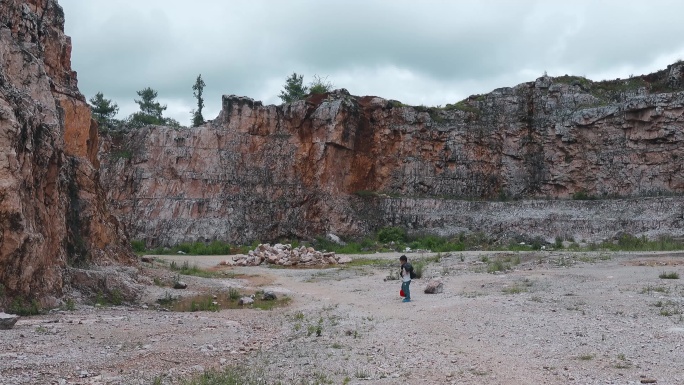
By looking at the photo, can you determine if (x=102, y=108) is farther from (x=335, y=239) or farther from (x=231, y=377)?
(x=231, y=377)

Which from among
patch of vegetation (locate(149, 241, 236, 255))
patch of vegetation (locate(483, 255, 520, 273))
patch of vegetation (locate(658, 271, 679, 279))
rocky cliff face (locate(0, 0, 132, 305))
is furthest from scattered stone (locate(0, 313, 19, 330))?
patch of vegetation (locate(149, 241, 236, 255))

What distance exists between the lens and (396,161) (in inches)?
1829

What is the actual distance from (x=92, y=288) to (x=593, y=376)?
472 inches

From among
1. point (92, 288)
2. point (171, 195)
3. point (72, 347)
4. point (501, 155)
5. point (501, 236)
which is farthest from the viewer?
point (501, 155)

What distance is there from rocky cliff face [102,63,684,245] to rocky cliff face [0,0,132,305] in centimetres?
1829

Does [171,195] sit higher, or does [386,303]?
[171,195]

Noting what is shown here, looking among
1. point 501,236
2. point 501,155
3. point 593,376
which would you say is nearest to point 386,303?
point 593,376

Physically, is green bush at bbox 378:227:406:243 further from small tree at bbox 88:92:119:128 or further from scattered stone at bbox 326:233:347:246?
small tree at bbox 88:92:119:128

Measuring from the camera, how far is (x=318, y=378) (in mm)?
8156

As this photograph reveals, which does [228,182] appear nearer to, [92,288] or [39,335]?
[92,288]

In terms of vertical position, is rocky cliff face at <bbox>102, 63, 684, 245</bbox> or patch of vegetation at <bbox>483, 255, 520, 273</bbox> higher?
rocky cliff face at <bbox>102, 63, 684, 245</bbox>

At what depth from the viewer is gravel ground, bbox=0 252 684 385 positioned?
803 cm

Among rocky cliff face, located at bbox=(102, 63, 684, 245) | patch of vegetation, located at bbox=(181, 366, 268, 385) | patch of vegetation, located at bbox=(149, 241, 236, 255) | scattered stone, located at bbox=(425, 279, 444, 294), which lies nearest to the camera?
patch of vegetation, located at bbox=(181, 366, 268, 385)

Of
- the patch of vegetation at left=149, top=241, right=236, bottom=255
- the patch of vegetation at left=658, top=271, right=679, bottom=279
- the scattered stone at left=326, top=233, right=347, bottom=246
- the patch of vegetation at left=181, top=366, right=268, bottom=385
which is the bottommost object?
the patch of vegetation at left=181, top=366, right=268, bottom=385
